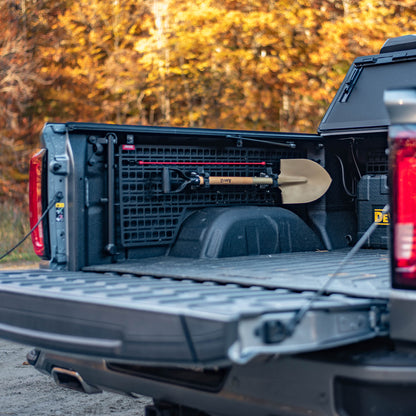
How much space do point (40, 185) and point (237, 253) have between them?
3.60 ft

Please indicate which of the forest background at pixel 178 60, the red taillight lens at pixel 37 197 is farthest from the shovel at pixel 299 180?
the forest background at pixel 178 60

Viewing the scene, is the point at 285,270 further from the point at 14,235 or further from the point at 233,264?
the point at 14,235

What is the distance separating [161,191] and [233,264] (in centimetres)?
65

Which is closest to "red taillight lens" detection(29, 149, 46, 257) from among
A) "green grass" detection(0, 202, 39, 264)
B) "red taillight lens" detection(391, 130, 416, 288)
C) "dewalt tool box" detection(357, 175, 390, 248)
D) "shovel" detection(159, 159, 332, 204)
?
"shovel" detection(159, 159, 332, 204)

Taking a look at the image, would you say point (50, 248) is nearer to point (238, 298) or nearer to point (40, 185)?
point (40, 185)

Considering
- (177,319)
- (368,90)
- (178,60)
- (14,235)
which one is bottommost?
(14,235)

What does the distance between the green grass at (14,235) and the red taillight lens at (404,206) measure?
937cm

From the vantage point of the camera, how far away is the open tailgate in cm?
239

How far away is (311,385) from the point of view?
2.66 meters

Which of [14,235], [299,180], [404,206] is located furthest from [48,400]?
[14,235]

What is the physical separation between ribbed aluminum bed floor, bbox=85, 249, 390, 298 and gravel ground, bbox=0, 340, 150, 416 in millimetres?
1172

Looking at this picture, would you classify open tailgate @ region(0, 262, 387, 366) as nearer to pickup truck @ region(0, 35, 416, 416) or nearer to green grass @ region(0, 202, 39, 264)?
pickup truck @ region(0, 35, 416, 416)

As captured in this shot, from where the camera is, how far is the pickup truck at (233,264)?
2580 mm

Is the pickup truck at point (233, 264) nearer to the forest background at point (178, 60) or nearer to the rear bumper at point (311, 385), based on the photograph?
the rear bumper at point (311, 385)
